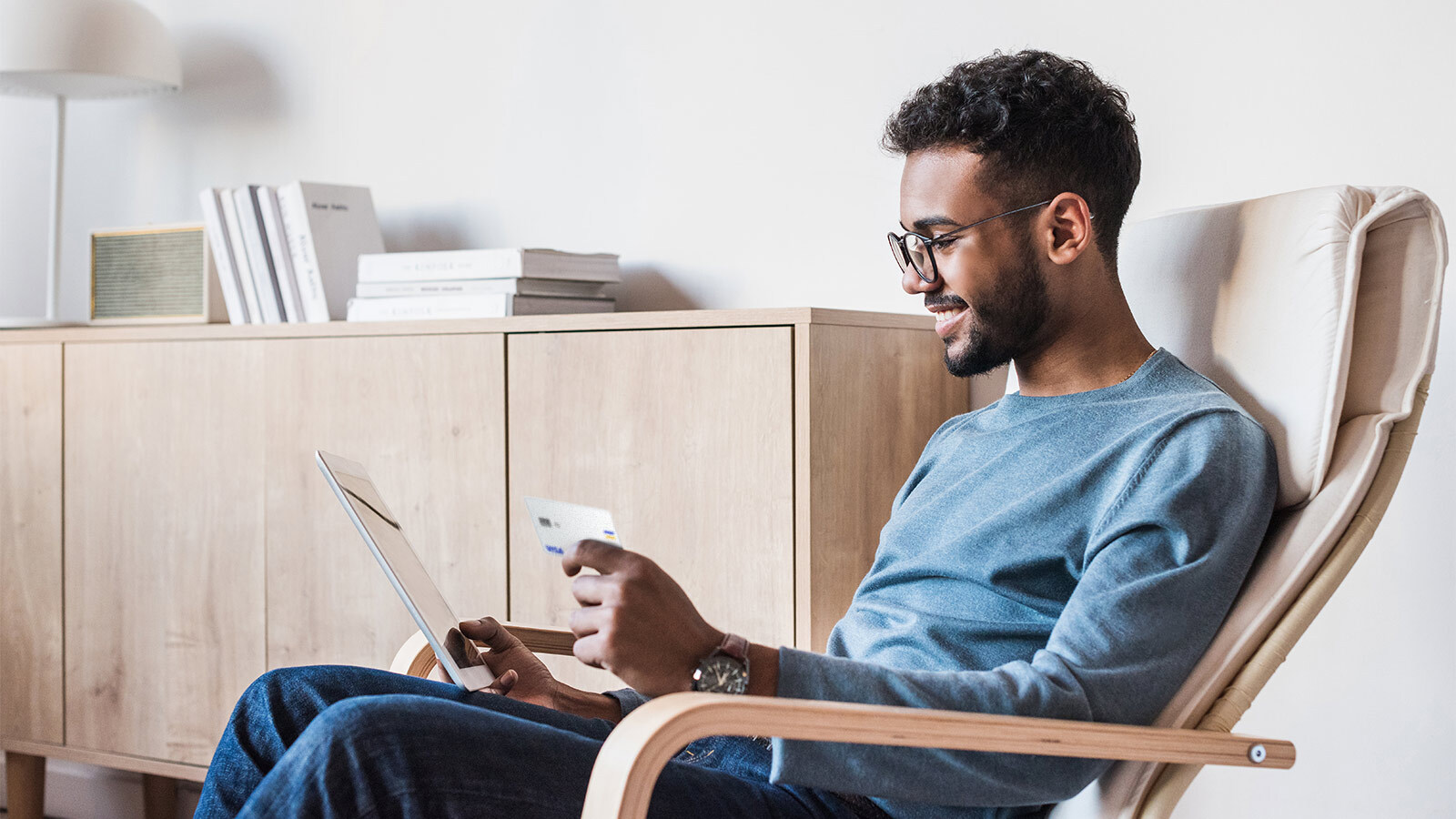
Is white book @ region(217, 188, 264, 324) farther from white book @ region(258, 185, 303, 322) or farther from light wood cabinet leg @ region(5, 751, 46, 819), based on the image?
light wood cabinet leg @ region(5, 751, 46, 819)

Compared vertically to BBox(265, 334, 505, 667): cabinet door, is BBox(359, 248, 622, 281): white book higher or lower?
higher

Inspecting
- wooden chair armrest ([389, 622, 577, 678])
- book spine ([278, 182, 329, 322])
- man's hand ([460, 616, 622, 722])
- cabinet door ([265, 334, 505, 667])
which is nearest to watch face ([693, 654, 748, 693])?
man's hand ([460, 616, 622, 722])

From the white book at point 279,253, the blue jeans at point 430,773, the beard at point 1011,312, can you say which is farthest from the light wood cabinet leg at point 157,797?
the beard at point 1011,312

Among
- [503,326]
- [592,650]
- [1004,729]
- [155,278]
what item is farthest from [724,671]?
[155,278]

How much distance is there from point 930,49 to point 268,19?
144cm

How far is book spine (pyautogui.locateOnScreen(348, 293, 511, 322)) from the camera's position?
2043 millimetres

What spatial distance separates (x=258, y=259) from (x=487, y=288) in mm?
524

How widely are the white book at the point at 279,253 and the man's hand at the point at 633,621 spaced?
57.2 inches

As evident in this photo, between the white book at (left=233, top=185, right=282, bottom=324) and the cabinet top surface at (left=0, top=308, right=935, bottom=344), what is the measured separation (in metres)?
0.12

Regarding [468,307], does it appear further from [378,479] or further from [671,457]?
[671,457]

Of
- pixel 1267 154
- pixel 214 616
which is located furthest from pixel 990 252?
pixel 214 616

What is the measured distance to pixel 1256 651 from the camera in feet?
3.74

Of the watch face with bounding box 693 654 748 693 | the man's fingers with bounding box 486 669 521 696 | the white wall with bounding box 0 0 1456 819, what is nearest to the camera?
the watch face with bounding box 693 654 748 693

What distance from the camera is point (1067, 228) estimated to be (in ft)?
4.29
